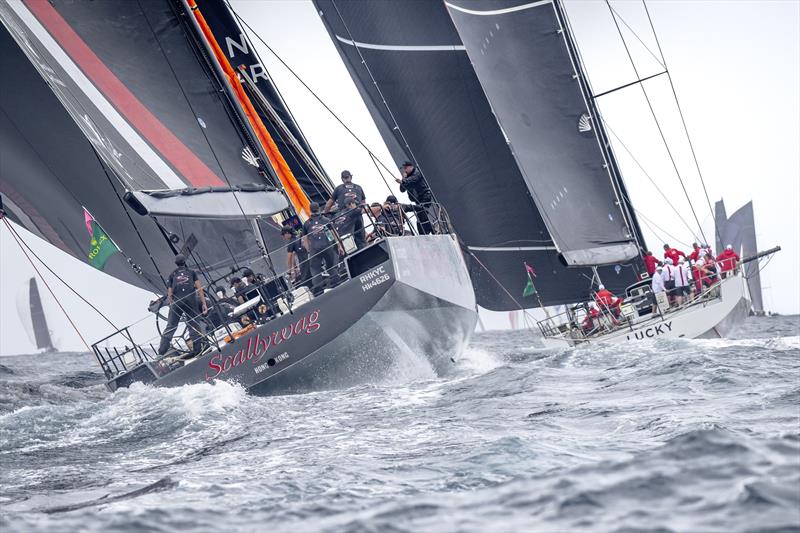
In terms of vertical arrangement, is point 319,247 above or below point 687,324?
above

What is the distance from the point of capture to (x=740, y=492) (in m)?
4.50

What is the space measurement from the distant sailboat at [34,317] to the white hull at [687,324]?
4297 centimetres

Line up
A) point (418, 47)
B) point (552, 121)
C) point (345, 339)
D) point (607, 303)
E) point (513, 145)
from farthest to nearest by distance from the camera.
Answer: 1. point (418, 47)
2. point (552, 121)
3. point (513, 145)
4. point (607, 303)
5. point (345, 339)

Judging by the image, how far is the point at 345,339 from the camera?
1162 centimetres

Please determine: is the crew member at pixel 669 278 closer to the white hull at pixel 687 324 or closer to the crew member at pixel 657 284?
the crew member at pixel 657 284

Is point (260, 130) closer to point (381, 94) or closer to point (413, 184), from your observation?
point (413, 184)

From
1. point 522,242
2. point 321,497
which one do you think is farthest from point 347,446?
point 522,242

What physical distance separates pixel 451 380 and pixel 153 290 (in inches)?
273

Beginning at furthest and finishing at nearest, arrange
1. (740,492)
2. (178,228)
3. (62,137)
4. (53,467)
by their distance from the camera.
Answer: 1. (62,137)
2. (178,228)
3. (53,467)
4. (740,492)

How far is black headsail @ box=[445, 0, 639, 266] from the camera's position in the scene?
711 inches

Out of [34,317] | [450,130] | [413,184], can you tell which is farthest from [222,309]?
[34,317]

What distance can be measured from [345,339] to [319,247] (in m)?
1.45

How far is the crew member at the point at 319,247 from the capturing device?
40.8 feet

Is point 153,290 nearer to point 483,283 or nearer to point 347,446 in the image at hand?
point 483,283
